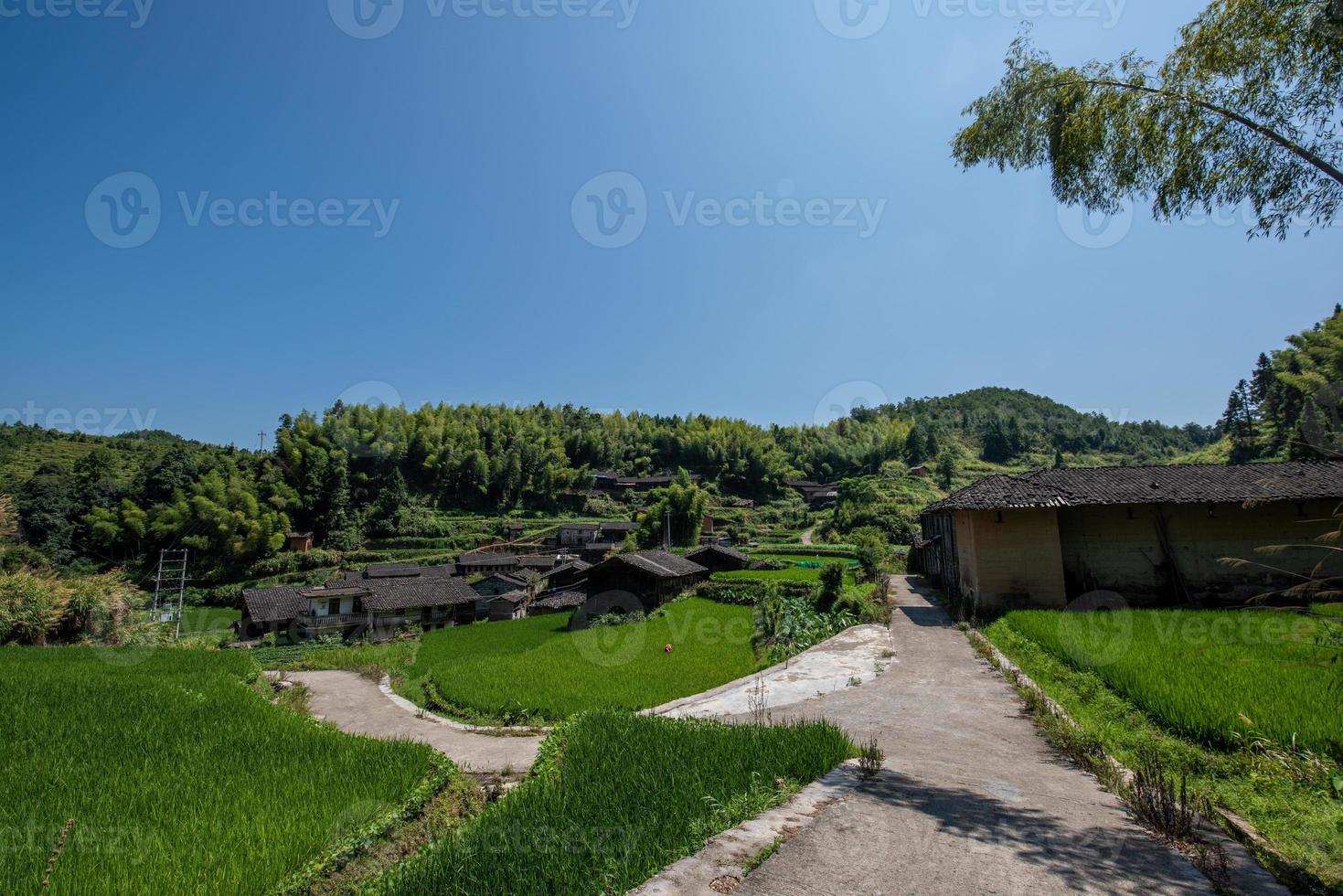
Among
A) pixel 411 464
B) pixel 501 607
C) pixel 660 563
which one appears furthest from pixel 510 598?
pixel 411 464

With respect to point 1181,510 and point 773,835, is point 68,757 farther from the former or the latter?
point 1181,510

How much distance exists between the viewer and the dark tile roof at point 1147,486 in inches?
624

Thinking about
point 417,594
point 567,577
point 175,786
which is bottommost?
point 417,594

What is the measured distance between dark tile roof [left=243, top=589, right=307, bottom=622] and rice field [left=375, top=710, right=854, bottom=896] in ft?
122

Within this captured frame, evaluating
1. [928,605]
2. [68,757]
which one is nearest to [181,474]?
[68,757]

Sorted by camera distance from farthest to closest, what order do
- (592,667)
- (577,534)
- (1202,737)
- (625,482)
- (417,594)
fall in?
(625,482) < (577,534) < (417,594) < (592,667) < (1202,737)

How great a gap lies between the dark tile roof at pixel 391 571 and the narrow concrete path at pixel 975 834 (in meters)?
47.7

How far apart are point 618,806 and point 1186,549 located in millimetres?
19197

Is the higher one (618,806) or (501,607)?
(618,806)

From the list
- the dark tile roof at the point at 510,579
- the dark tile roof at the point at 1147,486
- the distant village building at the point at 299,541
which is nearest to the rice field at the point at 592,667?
the dark tile roof at the point at 1147,486

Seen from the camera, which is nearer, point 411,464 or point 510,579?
point 510,579

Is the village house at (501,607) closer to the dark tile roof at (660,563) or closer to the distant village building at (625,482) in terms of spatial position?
the dark tile roof at (660,563)

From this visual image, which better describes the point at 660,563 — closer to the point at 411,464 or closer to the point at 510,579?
the point at 510,579

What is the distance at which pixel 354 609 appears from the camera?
37.3m
